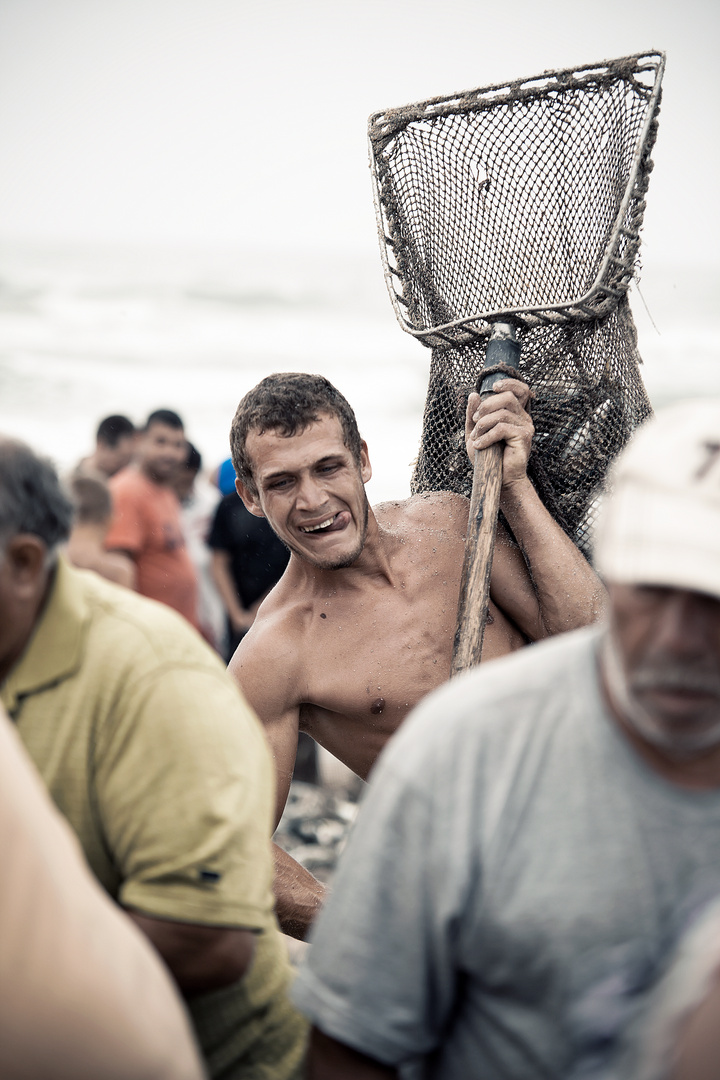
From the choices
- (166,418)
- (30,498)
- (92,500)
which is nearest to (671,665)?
(30,498)

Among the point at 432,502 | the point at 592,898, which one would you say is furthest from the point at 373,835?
the point at 432,502

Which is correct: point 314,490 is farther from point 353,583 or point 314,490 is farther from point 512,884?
point 512,884

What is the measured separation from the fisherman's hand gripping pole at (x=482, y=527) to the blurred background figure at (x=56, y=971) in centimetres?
136

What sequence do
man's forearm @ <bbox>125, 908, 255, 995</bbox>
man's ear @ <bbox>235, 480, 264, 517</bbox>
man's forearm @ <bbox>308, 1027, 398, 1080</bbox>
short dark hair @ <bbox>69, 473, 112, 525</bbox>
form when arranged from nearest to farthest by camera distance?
1. man's forearm @ <bbox>308, 1027, 398, 1080</bbox>
2. man's forearm @ <bbox>125, 908, 255, 995</bbox>
3. man's ear @ <bbox>235, 480, 264, 517</bbox>
4. short dark hair @ <bbox>69, 473, 112, 525</bbox>

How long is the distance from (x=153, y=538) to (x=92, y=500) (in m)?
1.24

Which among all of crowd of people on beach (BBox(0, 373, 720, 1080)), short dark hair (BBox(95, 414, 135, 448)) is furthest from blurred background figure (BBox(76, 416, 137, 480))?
crowd of people on beach (BBox(0, 373, 720, 1080))

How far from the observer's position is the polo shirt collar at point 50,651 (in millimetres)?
1564

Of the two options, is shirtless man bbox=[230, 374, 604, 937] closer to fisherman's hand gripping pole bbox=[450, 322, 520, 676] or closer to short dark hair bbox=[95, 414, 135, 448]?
fisherman's hand gripping pole bbox=[450, 322, 520, 676]

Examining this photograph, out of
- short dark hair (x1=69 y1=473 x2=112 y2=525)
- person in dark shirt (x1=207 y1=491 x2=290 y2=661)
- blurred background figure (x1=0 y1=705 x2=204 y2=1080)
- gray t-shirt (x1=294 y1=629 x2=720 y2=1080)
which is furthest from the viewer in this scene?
person in dark shirt (x1=207 y1=491 x2=290 y2=661)

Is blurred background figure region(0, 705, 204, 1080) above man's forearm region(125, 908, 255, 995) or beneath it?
above

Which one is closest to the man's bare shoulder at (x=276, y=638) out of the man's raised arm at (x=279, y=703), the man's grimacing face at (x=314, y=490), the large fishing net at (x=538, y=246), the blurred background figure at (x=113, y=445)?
the man's raised arm at (x=279, y=703)

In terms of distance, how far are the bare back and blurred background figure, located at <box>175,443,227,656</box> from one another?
10.7 feet

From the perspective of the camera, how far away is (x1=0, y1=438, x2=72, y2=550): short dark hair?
1.49m

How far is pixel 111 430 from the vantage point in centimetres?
680
